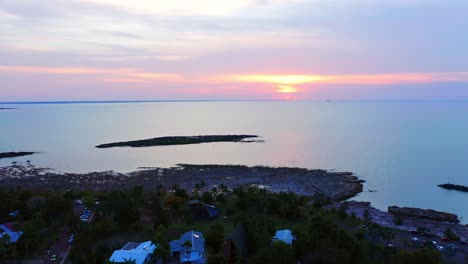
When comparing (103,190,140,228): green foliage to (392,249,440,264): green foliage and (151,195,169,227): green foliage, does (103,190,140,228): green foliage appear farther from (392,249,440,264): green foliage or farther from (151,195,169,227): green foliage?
(392,249,440,264): green foliage

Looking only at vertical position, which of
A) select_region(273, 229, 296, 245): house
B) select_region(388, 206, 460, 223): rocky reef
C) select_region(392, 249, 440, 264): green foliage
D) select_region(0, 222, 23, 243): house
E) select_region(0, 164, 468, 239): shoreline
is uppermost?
select_region(392, 249, 440, 264): green foliage

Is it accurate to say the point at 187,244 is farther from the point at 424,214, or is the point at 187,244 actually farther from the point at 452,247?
the point at 424,214

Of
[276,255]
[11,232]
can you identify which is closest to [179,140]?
[11,232]

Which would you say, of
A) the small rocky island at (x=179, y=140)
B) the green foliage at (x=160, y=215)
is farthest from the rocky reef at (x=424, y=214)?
the small rocky island at (x=179, y=140)

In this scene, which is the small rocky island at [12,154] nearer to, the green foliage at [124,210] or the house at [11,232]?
the house at [11,232]

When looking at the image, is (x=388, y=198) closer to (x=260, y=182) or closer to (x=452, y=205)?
(x=452, y=205)

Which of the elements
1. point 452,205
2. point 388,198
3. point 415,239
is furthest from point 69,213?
point 452,205

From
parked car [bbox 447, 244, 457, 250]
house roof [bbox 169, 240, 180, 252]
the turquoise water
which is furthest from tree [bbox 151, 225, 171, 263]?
the turquoise water
